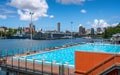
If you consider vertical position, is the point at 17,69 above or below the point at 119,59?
below

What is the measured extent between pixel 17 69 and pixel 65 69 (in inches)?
239

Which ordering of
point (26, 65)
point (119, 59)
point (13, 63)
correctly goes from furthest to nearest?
1. point (13, 63)
2. point (26, 65)
3. point (119, 59)

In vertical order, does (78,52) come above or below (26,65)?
above

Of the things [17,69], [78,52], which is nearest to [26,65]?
[17,69]

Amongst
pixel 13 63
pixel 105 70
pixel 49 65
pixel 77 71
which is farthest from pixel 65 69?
pixel 13 63

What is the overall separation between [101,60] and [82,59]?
71.0 inches

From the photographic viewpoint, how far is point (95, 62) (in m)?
17.3

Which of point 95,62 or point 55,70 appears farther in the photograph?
point 55,70

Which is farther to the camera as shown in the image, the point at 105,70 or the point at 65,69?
the point at 65,69

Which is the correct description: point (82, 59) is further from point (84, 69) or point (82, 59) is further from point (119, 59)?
point (119, 59)

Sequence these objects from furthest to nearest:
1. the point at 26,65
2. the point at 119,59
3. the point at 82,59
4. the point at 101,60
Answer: the point at 26,65 → the point at 82,59 → the point at 101,60 → the point at 119,59

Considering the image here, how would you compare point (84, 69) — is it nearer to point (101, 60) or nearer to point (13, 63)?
point (101, 60)

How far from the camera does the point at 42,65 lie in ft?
67.7

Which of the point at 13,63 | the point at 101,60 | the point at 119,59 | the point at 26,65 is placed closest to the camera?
the point at 119,59
